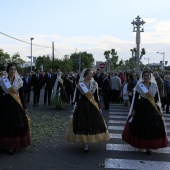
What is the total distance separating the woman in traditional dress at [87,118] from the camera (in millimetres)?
6754

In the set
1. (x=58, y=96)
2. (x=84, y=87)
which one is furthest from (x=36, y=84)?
(x=84, y=87)

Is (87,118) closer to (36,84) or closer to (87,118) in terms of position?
(87,118)

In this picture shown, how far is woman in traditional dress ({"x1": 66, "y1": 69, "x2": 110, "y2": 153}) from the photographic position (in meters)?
6.75

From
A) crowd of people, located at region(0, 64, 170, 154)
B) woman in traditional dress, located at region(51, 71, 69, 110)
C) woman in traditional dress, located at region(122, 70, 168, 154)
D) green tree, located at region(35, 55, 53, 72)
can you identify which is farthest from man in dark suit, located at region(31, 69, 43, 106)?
green tree, located at region(35, 55, 53, 72)

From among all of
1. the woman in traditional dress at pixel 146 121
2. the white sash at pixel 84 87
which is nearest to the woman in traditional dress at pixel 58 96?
the white sash at pixel 84 87

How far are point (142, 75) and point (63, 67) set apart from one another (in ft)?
194

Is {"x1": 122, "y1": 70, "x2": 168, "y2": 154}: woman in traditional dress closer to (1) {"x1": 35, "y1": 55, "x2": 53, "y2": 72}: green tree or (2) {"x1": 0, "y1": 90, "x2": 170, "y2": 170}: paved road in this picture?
(2) {"x1": 0, "y1": 90, "x2": 170, "y2": 170}: paved road

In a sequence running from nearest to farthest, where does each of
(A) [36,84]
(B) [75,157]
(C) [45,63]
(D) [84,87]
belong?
1. (B) [75,157]
2. (D) [84,87]
3. (A) [36,84]
4. (C) [45,63]

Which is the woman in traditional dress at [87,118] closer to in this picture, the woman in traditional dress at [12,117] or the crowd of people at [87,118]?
the crowd of people at [87,118]

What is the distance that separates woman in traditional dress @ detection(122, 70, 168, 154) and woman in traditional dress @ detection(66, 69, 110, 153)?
600 millimetres

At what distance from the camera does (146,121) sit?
6.78 meters

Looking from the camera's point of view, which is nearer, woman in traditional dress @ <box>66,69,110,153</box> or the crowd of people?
the crowd of people

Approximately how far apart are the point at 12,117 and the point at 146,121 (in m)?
2.79

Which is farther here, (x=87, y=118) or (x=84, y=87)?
(x=84, y=87)
